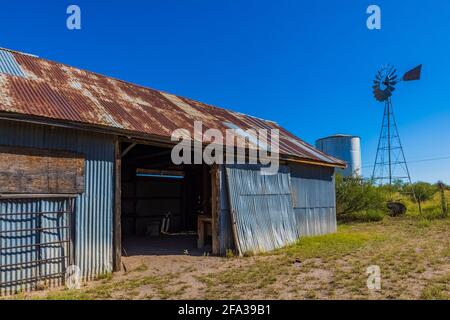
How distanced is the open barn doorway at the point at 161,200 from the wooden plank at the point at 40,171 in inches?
192

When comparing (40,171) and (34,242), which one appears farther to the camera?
(40,171)

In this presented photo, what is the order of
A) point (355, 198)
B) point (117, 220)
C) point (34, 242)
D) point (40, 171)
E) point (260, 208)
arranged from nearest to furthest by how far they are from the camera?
point (34, 242) < point (40, 171) < point (117, 220) < point (260, 208) < point (355, 198)

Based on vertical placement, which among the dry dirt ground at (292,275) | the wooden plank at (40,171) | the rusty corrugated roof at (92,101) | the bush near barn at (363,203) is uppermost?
the rusty corrugated roof at (92,101)

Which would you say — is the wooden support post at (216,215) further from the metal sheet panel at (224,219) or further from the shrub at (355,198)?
the shrub at (355,198)

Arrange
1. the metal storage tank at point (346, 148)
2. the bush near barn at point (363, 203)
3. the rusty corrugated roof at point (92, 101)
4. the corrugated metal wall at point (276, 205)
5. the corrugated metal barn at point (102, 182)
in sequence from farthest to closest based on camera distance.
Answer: the metal storage tank at point (346, 148), the bush near barn at point (363, 203), the corrugated metal wall at point (276, 205), the rusty corrugated roof at point (92, 101), the corrugated metal barn at point (102, 182)

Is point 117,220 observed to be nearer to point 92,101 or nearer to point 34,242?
point 34,242

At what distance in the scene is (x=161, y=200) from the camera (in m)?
16.3

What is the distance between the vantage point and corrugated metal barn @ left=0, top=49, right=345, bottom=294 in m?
Result: 6.57

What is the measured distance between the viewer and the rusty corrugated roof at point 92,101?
7310 mm

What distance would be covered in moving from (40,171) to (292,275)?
17.8 feet

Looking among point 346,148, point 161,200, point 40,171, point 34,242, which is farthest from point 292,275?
point 346,148

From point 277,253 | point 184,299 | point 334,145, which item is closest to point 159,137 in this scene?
point 184,299

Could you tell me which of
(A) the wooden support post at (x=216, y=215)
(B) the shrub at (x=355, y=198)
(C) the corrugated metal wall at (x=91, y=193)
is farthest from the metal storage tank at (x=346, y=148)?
(C) the corrugated metal wall at (x=91, y=193)
